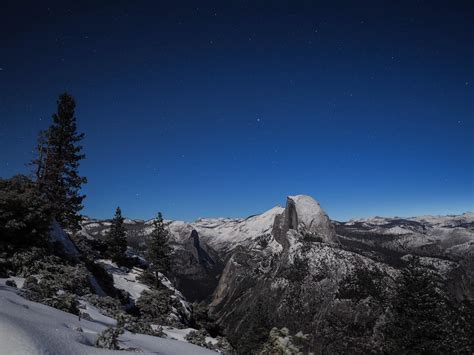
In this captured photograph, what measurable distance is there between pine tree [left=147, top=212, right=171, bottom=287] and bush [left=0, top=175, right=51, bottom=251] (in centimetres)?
2660

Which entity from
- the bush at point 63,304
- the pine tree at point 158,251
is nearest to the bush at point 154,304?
the pine tree at point 158,251

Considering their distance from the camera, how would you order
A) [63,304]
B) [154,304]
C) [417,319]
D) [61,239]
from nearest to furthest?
[63,304], [61,239], [154,304], [417,319]

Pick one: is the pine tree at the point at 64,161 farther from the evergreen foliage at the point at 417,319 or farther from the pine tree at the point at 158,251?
the evergreen foliage at the point at 417,319

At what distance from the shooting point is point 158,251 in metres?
47.6

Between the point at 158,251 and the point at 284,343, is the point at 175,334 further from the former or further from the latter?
the point at 158,251

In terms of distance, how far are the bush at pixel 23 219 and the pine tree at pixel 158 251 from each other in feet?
87.3

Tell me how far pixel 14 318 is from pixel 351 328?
15414cm

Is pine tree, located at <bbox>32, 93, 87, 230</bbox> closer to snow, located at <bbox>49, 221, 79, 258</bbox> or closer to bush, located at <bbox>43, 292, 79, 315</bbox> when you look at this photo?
snow, located at <bbox>49, 221, 79, 258</bbox>

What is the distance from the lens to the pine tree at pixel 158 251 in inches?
1764

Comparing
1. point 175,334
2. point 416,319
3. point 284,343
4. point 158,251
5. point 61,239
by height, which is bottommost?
point 416,319

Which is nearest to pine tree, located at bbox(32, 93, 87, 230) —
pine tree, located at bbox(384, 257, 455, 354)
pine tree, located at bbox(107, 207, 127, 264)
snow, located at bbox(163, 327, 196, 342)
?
pine tree, located at bbox(107, 207, 127, 264)

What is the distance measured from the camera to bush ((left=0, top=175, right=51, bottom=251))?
53.4 feet

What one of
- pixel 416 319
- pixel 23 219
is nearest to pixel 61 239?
pixel 23 219

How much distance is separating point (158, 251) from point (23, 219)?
32061mm
